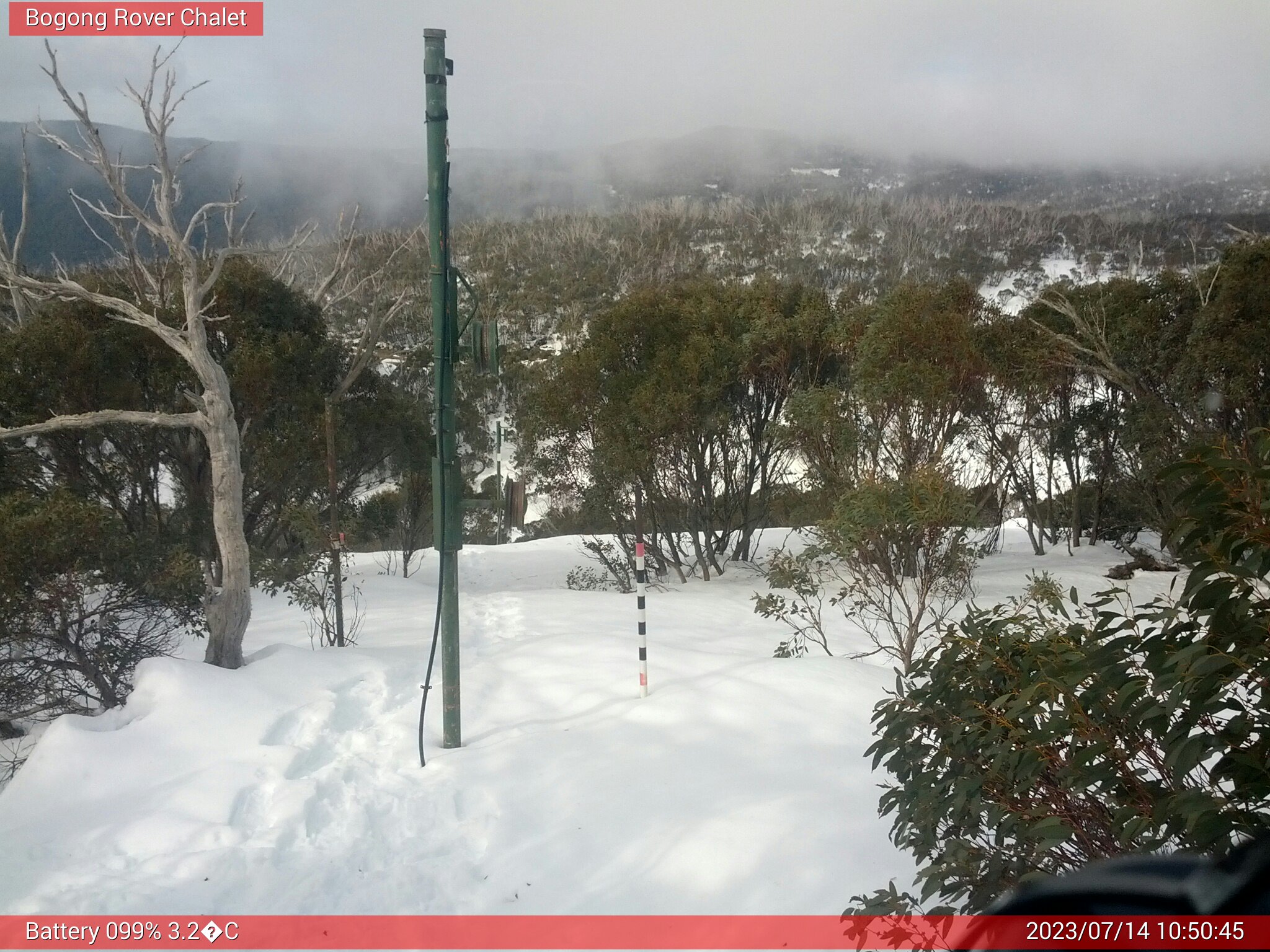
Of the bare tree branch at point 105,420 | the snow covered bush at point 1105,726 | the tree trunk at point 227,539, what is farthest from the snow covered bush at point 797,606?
the bare tree branch at point 105,420

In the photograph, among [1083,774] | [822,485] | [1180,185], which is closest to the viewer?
[1083,774]

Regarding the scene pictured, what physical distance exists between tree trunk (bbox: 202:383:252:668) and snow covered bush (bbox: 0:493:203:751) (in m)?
0.88

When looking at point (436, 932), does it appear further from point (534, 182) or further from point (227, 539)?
point (534, 182)

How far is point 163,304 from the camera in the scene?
7.65m

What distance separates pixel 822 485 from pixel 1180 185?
17135 millimetres

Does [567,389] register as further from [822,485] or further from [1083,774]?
[1083,774]

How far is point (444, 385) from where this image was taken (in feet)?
13.3

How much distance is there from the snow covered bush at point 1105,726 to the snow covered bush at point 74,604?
18.3 feet

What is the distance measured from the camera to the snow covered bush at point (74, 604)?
545 centimetres

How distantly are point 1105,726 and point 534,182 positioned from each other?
71.9 ft

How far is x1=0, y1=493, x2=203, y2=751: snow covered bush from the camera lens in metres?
5.45

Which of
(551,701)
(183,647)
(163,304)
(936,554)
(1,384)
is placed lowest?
(183,647)

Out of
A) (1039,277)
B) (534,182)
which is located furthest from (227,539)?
(1039,277)

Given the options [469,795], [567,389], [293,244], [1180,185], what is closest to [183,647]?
[293,244]
